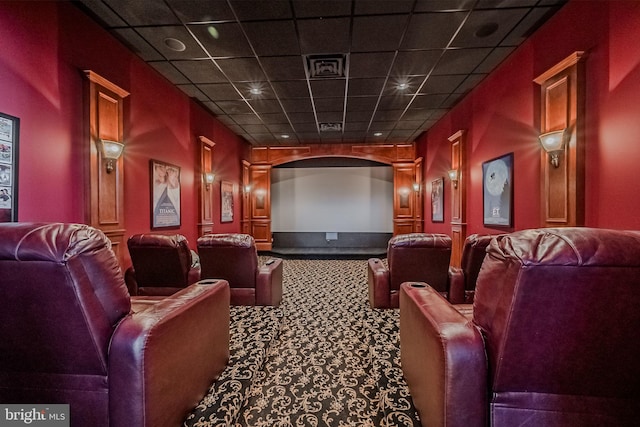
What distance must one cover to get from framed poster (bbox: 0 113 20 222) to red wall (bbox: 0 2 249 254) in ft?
0.24

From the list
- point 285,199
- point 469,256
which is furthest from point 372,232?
point 469,256

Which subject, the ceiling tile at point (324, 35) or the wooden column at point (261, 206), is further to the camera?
the wooden column at point (261, 206)

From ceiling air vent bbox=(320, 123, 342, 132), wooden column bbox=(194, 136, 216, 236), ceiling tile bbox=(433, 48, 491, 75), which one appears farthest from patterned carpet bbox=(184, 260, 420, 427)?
ceiling air vent bbox=(320, 123, 342, 132)

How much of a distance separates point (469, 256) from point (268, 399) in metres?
2.37

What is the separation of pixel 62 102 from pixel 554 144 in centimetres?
473

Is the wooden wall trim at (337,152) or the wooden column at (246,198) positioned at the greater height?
the wooden wall trim at (337,152)

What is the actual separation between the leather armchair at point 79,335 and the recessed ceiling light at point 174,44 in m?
3.08

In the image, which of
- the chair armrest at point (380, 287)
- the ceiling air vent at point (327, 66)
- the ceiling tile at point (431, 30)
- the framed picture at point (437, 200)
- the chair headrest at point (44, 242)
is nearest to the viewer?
the chair headrest at point (44, 242)

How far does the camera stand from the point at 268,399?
6.34 feet

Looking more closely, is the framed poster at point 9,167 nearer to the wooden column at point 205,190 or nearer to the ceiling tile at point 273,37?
the ceiling tile at point 273,37

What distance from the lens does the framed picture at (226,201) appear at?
684cm

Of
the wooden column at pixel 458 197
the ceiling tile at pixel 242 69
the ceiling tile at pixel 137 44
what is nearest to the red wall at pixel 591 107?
the wooden column at pixel 458 197

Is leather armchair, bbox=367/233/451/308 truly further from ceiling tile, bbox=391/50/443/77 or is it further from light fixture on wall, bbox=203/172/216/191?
light fixture on wall, bbox=203/172/216/191

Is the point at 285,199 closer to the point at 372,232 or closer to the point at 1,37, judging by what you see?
the point at 372,232
